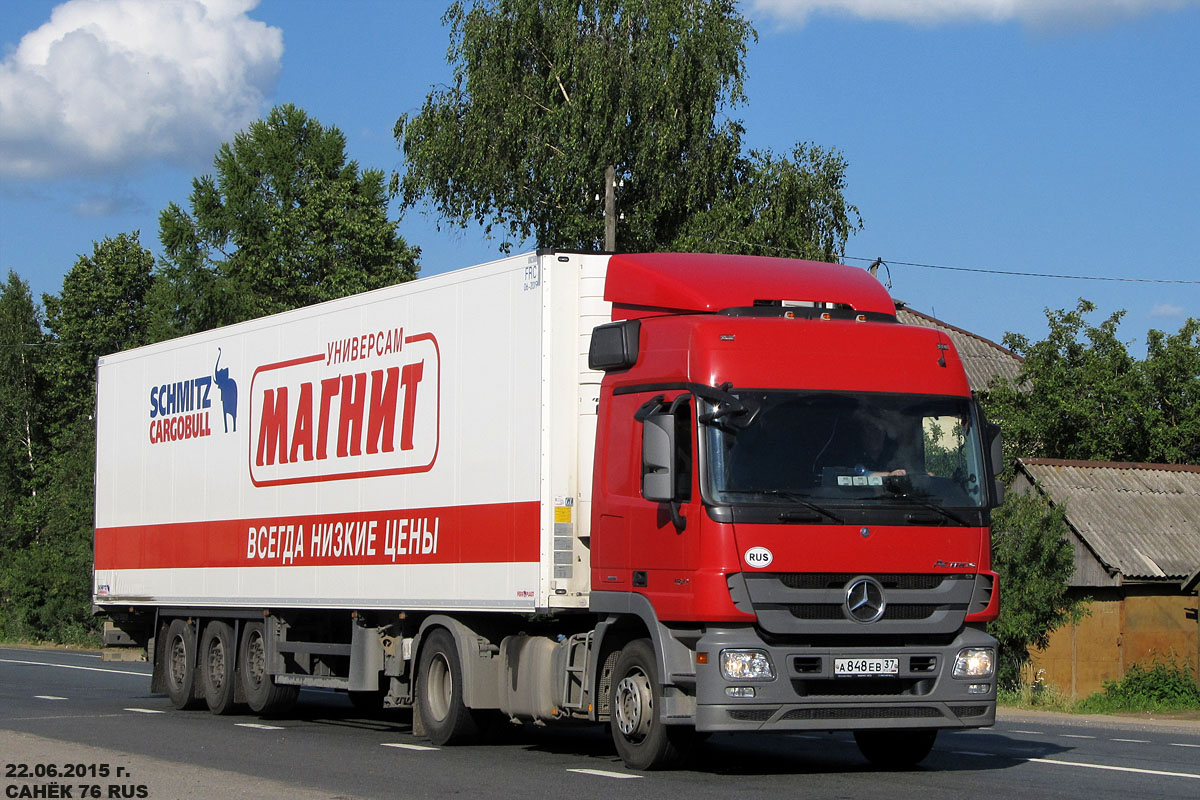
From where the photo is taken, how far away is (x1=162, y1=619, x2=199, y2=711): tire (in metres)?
19.2

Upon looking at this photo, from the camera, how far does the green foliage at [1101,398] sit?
4047 centimetres

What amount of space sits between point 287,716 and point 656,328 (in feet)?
27.5

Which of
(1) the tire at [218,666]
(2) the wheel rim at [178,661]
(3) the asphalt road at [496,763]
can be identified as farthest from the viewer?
(2) the wheel rim at [178,661]

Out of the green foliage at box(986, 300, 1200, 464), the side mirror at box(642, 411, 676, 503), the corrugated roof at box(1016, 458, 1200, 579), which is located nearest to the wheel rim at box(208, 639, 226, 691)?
the side mirror at box(642, 411, 676, 503)

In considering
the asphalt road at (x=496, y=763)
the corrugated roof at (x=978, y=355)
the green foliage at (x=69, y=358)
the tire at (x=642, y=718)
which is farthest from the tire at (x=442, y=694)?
the green foliage at (x=69, y=358)

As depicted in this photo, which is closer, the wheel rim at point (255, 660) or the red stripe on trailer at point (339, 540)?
the red stripe on trailer at point (339, 540)

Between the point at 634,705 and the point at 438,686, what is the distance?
3088 mm

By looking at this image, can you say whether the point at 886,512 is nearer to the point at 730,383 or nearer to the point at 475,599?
the point at 730,383

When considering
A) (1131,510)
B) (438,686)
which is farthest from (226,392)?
(1131,510)

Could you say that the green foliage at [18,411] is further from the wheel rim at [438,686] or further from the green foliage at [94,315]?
the wheel rim at [438,686]

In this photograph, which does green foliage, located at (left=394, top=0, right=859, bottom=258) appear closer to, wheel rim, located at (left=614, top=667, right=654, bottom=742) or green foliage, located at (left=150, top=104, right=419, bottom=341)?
green foliage, located at (left=150, top=104, right=419, bottom=341)

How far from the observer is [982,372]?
2099 inches

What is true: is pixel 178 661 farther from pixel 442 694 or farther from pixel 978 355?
pixel 978 355

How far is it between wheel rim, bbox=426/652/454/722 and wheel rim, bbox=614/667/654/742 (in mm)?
2698
